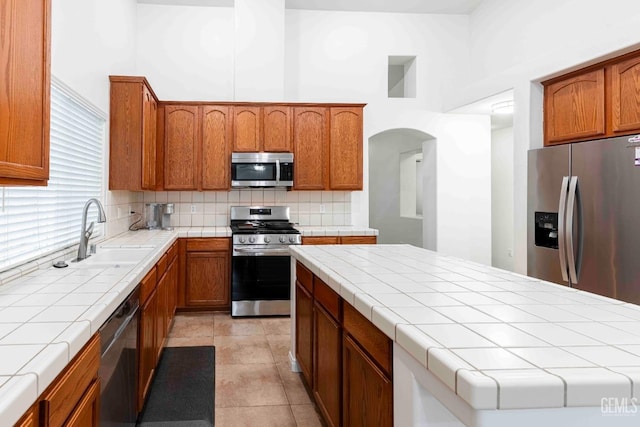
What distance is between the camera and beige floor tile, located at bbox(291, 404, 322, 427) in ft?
8.93

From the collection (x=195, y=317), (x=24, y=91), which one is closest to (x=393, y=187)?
(x=195, y=317)

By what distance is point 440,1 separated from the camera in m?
5.86

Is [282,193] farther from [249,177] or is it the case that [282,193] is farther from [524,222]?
[524,222]

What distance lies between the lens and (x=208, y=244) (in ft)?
17.0

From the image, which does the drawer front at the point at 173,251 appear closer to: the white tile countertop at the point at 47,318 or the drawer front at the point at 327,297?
the white tile countertop at the point at 47,318

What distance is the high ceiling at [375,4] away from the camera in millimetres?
5781

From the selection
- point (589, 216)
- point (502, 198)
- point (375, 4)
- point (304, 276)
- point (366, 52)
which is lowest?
point (304, 276)

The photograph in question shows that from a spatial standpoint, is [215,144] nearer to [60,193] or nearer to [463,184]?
[60,193]

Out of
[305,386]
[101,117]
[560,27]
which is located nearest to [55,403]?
[305,386]

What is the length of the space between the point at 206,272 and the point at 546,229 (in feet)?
10.9

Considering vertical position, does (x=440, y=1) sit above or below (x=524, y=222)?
above

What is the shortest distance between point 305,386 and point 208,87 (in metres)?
3.90

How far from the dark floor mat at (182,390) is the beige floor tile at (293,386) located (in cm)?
48

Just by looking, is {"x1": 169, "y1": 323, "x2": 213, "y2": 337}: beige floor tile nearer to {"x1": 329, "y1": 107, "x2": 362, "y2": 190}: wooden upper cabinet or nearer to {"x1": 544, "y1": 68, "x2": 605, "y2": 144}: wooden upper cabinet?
{"x1": 329, "y1": 107, "x2": 362, "y2": 190}: wooden upper cabinet
